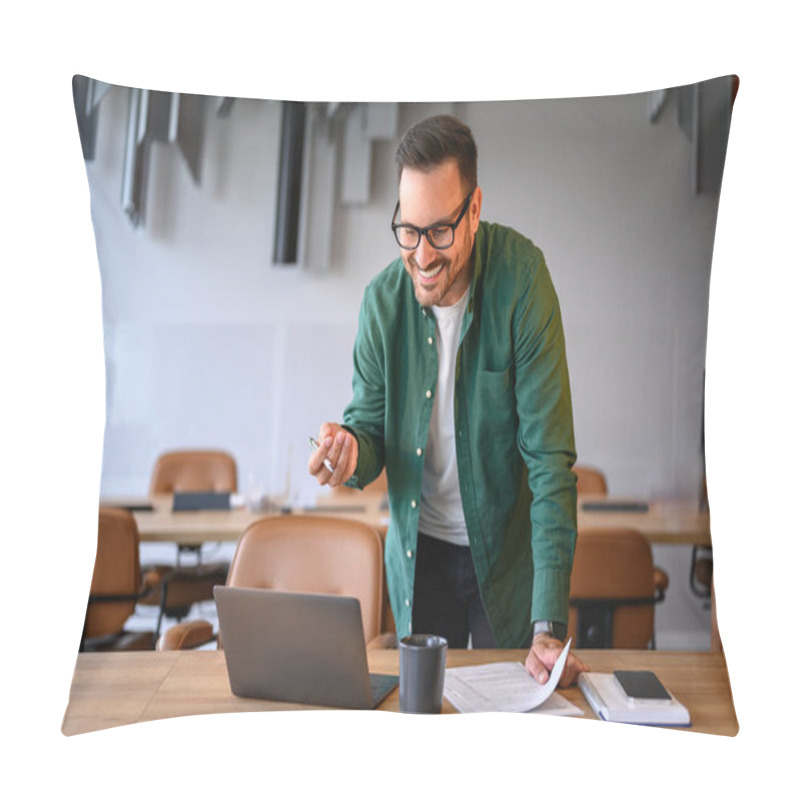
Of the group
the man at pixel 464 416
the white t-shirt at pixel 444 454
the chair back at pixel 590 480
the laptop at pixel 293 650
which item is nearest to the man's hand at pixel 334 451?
the man at pixel 464 416

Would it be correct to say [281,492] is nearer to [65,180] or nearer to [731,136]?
[65,180]

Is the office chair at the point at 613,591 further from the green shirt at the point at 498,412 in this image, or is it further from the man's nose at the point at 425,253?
the man's nose at the point at 425,253

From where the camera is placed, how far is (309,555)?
6.50 ft

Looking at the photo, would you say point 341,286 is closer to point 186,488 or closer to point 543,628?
point 186,488

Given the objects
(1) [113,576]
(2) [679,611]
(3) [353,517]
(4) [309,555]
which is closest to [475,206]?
(3) [353,517]

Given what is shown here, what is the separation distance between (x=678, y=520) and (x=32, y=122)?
1435 mm

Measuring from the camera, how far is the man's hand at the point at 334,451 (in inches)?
75.9

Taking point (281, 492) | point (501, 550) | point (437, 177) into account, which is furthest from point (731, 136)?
point (281, 492)

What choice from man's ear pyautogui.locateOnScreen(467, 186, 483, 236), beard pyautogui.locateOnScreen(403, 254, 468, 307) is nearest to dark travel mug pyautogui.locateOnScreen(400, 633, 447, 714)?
beard pyautogui.locateOnScreen(403, 254, 468, 307)

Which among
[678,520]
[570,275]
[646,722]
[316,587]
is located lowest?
[646,722]

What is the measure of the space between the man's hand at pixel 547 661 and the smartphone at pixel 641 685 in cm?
7

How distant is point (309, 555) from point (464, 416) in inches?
15.7

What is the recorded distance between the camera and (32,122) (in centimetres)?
202

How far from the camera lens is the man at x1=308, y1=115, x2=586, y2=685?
1898 millimetres
